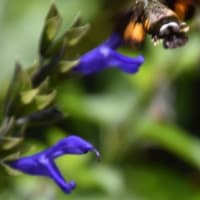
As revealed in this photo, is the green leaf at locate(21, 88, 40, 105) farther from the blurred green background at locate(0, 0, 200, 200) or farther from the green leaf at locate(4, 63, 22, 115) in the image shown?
the blurred green background at locate(0, 0, 200, 200)

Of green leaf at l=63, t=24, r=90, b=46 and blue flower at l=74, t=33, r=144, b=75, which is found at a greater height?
green leaf at l=63, t=24, r=90, b=46

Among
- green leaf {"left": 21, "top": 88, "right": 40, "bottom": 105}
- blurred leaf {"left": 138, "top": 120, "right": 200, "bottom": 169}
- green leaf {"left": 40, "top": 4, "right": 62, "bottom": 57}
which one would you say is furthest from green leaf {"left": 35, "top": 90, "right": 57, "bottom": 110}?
blurred leaf {"left": 138, "top": 120, "right": 200, "bottom": 169}

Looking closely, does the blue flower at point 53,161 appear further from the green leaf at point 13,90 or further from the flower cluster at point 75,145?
the green leaf at point 13,90

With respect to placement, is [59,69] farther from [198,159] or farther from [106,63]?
[198,159]

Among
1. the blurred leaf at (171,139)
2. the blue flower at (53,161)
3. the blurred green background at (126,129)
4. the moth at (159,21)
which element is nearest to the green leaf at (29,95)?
the blue flower at (53,161)

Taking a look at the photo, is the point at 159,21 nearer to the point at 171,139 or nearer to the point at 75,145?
the point at 75,145

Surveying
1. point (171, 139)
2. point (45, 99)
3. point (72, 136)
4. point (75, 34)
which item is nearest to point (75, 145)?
point (72, 136)
